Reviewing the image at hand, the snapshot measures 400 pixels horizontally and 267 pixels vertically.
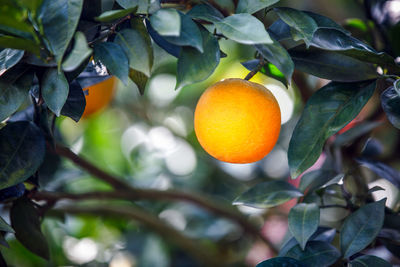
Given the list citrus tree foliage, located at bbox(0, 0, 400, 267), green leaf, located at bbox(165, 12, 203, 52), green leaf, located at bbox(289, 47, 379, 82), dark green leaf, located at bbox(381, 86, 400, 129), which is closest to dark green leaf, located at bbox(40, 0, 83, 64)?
citrus tree foliage, located at bbox(0, 0, 400, 267)

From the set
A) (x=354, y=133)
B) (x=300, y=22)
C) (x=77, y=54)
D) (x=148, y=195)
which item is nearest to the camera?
(x=77, y=54)

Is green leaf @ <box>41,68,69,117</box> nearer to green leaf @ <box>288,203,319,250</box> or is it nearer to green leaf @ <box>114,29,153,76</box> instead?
green leaf @ <box>114,29,153,76</box>

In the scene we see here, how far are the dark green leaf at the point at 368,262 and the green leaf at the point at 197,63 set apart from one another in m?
0.38

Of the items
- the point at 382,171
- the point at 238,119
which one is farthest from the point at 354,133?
the point at 238,119

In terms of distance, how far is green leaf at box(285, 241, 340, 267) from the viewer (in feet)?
2.21

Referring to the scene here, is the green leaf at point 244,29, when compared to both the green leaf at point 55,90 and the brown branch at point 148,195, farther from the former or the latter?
the brown branch at point 148,195

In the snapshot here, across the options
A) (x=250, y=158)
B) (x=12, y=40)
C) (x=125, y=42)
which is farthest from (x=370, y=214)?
(x=12, y=40)

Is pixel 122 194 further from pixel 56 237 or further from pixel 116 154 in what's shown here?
pixel 116 154

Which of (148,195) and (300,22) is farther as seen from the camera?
(148,195)

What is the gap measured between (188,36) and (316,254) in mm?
418

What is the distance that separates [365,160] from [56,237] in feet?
3.91

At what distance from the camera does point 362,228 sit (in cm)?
69

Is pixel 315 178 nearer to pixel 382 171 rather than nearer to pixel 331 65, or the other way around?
pixel 382 171

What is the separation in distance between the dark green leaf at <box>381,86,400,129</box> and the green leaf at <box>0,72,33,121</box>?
547mm
